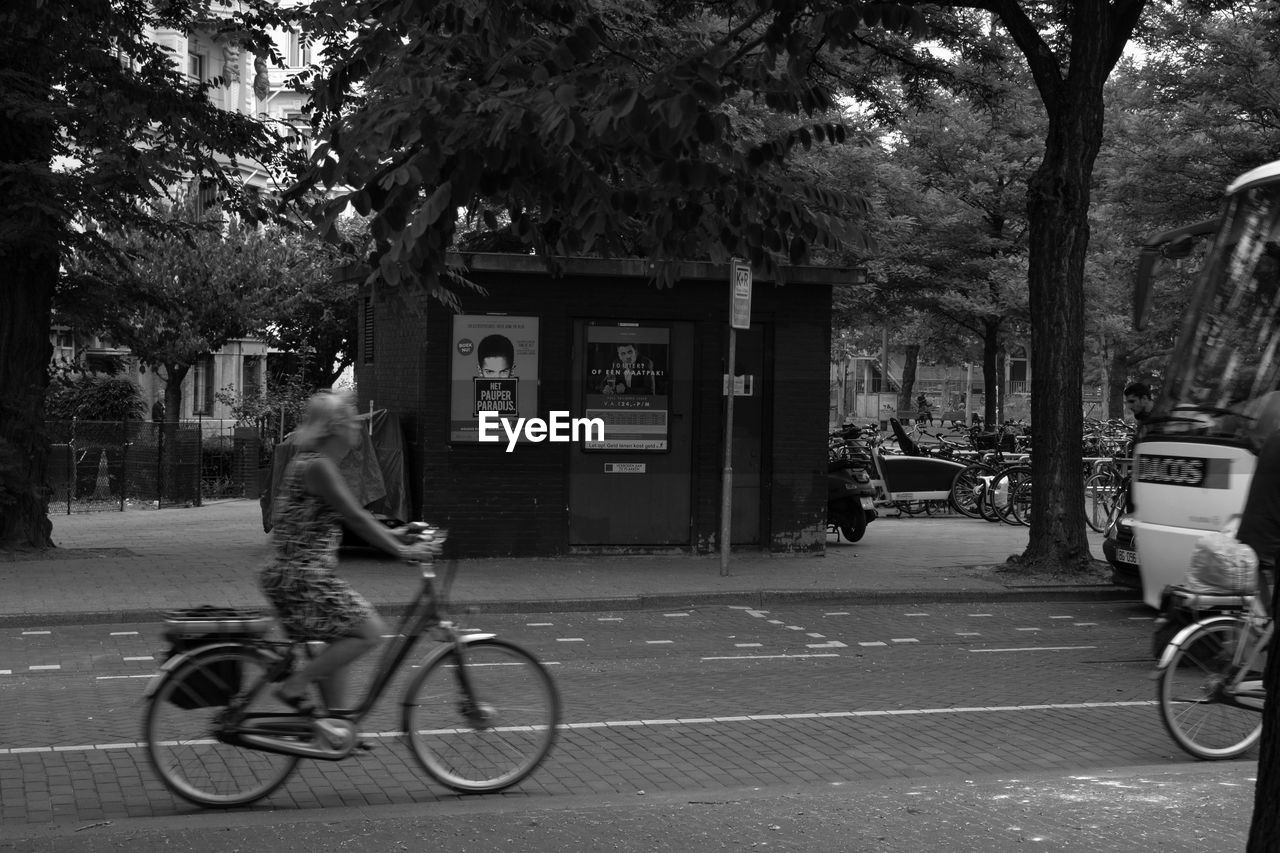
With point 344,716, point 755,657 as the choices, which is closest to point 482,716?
point 344,716

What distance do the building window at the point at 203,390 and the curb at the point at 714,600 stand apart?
4211cm

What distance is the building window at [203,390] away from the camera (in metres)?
53.3

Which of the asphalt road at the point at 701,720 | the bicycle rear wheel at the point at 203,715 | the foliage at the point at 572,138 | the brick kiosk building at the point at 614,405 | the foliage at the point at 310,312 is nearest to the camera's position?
the bicycle rear wheel at the point at 203,715

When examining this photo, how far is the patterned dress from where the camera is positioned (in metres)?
6.27

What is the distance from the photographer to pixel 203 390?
178ft

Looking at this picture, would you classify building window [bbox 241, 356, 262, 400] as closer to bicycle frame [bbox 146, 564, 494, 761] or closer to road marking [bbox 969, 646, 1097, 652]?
road marking [bbox 969, 646, 1097, 652]

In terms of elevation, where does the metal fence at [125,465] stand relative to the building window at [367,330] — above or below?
below

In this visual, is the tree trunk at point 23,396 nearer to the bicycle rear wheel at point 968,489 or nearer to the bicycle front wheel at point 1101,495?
the bicycle rear wheel at point 968,489

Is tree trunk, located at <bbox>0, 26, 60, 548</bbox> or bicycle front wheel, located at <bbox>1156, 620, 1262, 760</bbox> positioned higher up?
tree trunk, located at <bbox>0, 26, 60, 548</bbox>

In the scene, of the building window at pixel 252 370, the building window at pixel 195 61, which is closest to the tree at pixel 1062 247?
the building window at pixel 195 61

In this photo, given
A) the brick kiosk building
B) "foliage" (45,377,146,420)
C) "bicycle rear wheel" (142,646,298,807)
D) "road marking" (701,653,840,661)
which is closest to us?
"bicycle rear wheel" (142,646,298,807)

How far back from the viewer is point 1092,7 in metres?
14.6

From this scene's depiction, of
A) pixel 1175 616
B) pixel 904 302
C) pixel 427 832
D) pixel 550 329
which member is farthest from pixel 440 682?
pixel 904 302

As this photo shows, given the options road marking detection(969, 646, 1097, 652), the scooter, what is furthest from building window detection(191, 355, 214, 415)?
road marking detection(969, 646, 1097, 652)
